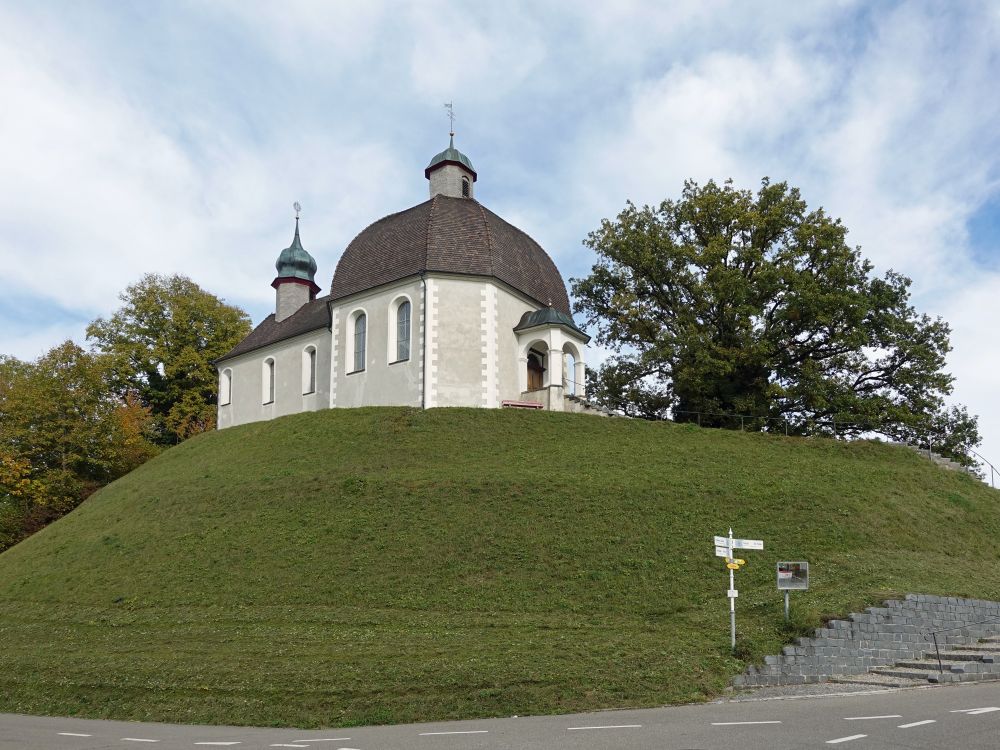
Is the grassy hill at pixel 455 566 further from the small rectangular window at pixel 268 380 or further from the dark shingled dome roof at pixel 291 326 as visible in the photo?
the small rectangular window at pixel 268 380

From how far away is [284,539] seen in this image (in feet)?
75.5

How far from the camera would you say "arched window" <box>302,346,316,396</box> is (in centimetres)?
4081

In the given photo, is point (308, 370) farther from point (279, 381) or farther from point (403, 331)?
point (403, 331)

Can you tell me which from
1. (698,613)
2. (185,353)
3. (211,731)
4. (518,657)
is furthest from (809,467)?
(185,353)

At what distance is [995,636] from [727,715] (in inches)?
371

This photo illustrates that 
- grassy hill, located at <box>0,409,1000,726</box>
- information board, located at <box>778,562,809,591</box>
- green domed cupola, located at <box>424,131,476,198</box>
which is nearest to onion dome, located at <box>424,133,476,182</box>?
green domed cupola, located at <box>424,131,476,198</box>

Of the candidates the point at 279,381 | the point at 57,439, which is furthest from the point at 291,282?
the point at 57,439

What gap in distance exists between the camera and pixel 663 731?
36.7ft

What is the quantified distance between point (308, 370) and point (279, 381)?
2484 mm

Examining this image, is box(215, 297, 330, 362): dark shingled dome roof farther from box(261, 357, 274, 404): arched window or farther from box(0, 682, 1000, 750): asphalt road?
box(0, 682, 1000, 750): asphalt road

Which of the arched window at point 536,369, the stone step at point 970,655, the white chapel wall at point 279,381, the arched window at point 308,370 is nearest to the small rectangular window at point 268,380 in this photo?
the white chapel wall at point 279,381

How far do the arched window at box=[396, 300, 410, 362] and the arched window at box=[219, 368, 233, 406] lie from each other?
48.3 feet

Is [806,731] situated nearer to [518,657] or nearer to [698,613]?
[518,657]

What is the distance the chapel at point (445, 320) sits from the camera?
3388 centimetres
